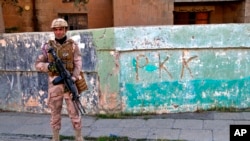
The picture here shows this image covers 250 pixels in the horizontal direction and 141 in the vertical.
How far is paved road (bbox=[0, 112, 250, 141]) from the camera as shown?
18.8ft

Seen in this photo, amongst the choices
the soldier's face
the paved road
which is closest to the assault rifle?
the soldier's face

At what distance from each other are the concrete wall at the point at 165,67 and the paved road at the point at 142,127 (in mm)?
305

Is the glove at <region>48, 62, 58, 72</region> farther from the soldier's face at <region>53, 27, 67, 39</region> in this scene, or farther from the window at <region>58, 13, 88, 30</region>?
the window at <region>58, 13, 88, 30</region>

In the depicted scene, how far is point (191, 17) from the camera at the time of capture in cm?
1146

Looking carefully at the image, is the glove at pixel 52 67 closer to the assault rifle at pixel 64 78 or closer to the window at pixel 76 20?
the assault rifle at pixel 64 78

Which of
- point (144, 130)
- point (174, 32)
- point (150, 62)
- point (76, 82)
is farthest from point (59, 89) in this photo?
point (174, 32)

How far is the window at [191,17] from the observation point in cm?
1138

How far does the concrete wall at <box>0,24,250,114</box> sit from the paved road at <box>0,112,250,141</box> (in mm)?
305

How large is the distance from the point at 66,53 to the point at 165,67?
8.15ft

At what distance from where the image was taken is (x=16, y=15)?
11.8 m

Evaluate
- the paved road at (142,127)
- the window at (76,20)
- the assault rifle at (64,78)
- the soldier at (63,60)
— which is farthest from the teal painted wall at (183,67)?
the window at (76,20)

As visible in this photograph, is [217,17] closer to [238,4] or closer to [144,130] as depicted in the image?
[238,4]

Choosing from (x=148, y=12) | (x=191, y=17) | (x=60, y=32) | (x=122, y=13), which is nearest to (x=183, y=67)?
(x=60, y=32)

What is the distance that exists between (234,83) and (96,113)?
2841mm
